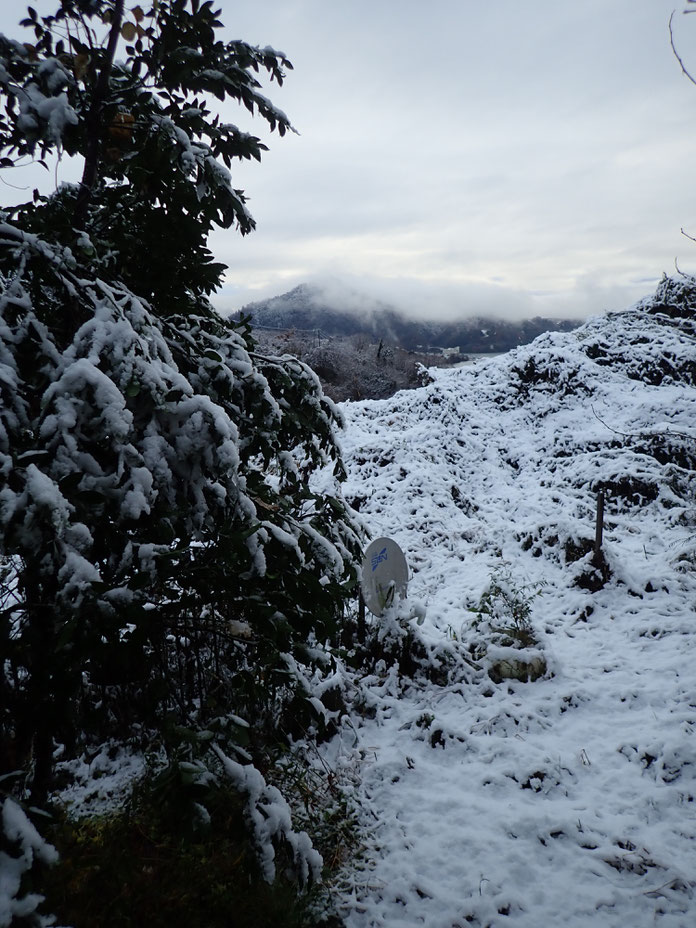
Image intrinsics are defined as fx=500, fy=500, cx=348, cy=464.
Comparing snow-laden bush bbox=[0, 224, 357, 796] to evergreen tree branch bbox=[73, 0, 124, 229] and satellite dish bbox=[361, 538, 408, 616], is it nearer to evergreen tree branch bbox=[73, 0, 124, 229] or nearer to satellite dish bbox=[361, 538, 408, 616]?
evergreen tree branch bbox=[73, 0, 124, 229]

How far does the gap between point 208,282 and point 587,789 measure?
471 centimetres

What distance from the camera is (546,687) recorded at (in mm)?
5418

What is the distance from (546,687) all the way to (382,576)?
216 cm

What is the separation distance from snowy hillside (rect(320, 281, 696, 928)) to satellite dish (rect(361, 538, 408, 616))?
1.50 feet

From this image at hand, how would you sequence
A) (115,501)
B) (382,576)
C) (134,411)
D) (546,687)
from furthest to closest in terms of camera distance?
(382,576), (546,687), (134,411), (115,501)

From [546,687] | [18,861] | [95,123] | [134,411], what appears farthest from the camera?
[546,687]

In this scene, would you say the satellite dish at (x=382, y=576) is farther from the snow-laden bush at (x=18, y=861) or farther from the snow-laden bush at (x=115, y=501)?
the snow-laden bush at (x=18, y=861)

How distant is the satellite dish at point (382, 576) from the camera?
19.9 feet

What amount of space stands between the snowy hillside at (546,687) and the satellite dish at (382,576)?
457mm

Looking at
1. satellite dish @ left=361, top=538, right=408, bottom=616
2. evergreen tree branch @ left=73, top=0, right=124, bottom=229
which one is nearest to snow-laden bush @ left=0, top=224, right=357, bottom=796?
evergreen tree branch @ left=73, top=0, right=124, bottom=229

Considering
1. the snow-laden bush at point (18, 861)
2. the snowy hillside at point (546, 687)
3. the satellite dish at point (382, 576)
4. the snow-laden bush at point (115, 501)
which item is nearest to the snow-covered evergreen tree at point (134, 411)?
the snow-laden bush at point (115, 501)

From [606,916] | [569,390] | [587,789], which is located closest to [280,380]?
[606,916]

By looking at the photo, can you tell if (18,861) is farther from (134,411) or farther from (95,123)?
(95,123)

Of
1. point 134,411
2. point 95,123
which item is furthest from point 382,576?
point 95,123
